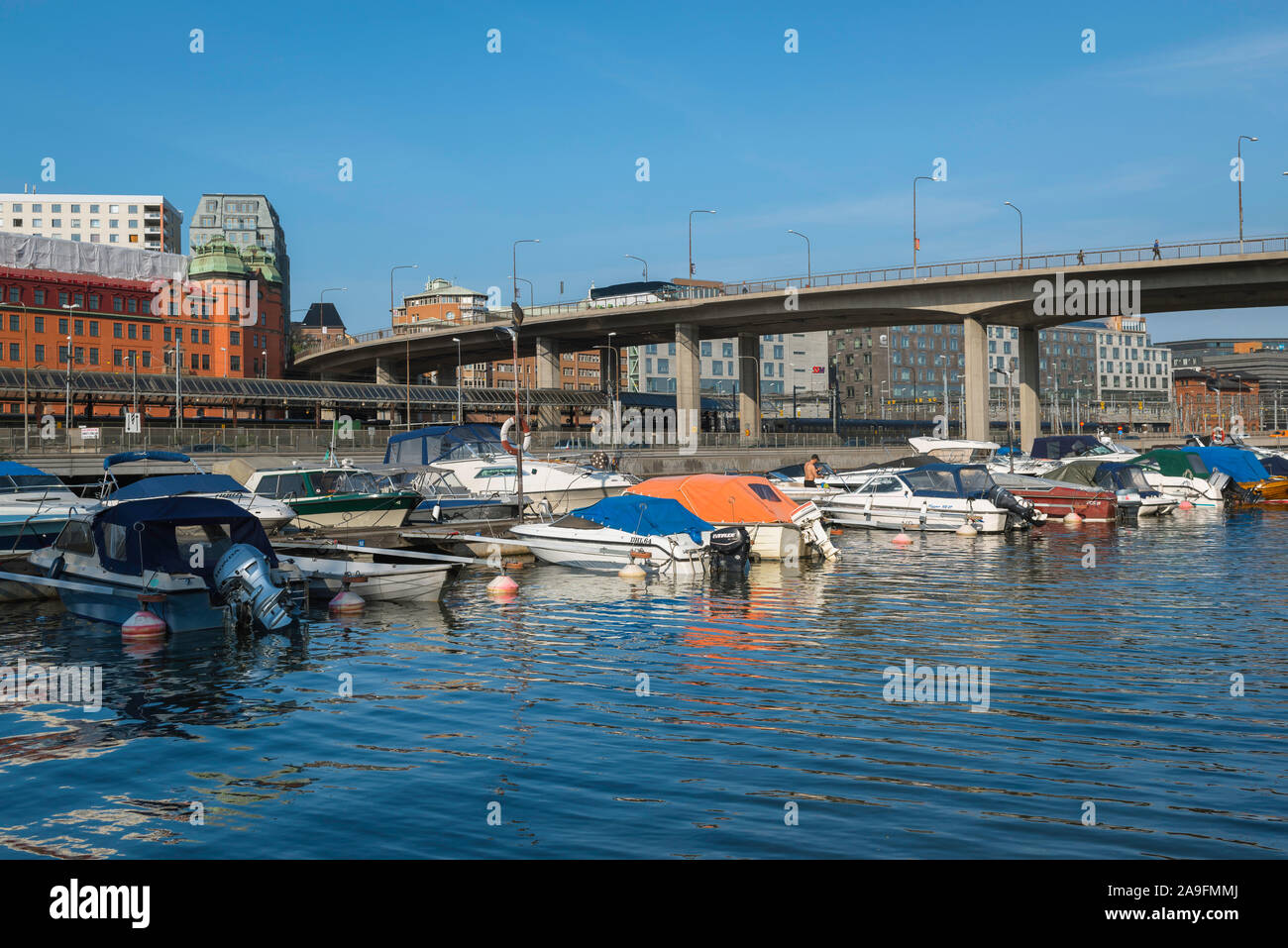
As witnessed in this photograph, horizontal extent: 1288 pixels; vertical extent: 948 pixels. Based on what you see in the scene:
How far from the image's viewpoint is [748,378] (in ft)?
344

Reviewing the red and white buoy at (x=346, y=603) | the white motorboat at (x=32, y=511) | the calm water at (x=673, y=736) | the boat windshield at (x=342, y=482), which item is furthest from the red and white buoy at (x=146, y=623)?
the boat windshield at (x=342, y=482)

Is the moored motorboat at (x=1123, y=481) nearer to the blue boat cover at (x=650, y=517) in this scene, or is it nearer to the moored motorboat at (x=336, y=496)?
the blue boat cover at (x=650, y=517)

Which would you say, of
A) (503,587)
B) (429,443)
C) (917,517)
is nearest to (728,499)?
(503,587)

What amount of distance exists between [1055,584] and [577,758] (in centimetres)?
1780

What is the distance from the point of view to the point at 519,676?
16953 millimetres

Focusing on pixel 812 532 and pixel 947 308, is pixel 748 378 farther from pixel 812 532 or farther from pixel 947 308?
pixel 812 532

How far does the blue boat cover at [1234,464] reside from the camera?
177ft

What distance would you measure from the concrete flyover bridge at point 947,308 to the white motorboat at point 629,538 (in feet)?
181

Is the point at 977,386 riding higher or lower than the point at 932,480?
higher

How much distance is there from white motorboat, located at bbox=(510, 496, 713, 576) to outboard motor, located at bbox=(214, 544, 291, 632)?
1028cm

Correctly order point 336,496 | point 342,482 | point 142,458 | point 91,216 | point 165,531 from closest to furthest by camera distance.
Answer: point 165,531
point 336,496
point 342,482
point 142,458
point 91,216

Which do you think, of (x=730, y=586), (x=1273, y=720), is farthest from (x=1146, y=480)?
(x=1273, y=720)

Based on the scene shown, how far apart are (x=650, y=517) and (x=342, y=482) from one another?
513 inches
